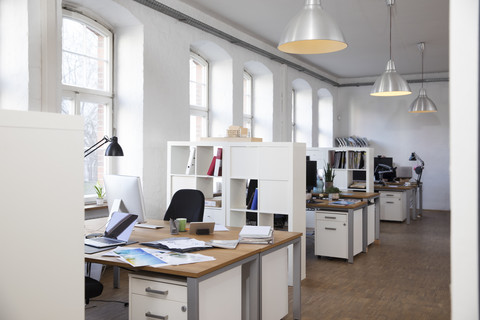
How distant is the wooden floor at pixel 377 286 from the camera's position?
13.5 feet

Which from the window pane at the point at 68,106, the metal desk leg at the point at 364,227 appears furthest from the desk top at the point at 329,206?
the window pane at the point at 68,106

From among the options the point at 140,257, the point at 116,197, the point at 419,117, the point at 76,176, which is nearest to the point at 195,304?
the point at 140,257

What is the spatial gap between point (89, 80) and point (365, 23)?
459 centimetres

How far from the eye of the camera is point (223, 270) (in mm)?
2785

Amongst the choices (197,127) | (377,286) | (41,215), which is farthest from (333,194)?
(41,215)

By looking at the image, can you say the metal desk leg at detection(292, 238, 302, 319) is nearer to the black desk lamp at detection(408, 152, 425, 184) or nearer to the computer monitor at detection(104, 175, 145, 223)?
the computer monitor at detection(104, 175, 145, 223)

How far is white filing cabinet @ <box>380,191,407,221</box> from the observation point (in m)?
9.41

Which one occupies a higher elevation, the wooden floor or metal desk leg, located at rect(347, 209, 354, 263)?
metal desk leg, located at rect(347, 209, 354, 263)

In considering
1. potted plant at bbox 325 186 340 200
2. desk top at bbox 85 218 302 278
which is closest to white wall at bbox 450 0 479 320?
desk top at bbox 85 218 302 278

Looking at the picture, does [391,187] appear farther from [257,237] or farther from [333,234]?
[257,237]

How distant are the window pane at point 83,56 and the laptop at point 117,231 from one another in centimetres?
255

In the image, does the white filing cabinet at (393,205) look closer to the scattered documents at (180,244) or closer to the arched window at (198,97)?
A: the arched window at (198,97)

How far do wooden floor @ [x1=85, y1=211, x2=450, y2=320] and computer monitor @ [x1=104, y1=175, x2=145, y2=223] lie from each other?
3.53 ft

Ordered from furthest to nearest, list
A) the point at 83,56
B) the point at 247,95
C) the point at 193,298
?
the point at 247,95 → the point at 83,56 → the point at 193,298
